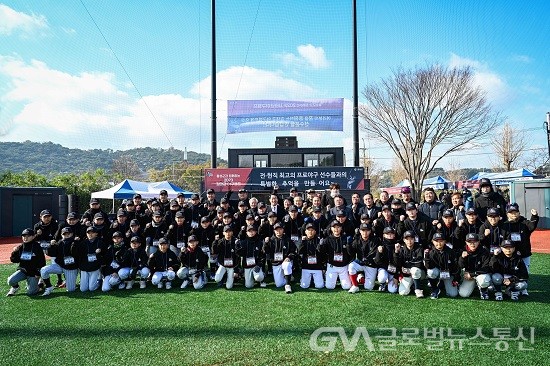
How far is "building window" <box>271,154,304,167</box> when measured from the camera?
1745 centimetres

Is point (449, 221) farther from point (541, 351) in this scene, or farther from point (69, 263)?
point (69, 263)

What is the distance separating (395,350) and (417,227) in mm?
3786

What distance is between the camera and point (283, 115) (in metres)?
18.1

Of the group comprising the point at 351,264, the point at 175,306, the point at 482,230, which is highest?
the point at 482,230

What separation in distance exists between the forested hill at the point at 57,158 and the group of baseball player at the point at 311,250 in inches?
1249

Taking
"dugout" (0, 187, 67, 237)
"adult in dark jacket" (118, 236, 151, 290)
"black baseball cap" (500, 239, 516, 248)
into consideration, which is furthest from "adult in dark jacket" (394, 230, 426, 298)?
"dugout" (0, 187, 67, 237)

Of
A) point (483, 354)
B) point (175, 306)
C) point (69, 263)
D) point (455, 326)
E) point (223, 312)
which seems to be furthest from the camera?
point (69, 263)

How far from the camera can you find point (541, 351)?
4.10 m

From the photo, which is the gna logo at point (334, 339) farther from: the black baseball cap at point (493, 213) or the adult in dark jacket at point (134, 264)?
the adult in dark jacket at point (134, 264)

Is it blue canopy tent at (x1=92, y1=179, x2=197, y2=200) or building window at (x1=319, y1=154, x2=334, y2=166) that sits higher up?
building window at (x1=319, y1=154, x2=334, y2=166)

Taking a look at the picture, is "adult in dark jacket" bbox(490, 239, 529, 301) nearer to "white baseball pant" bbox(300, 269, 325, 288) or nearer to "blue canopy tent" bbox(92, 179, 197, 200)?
"white baseball pant" bbox(300, 269, 325, 288)

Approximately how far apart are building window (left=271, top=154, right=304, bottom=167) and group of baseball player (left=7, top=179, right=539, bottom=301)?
8467 mm

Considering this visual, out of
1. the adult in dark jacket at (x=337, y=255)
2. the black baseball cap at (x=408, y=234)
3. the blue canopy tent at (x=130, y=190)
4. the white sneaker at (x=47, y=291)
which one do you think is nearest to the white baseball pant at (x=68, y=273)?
the white sneaker at (x=47, y=291)

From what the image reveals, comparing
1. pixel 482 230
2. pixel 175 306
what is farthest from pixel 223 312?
pixel 482 230
